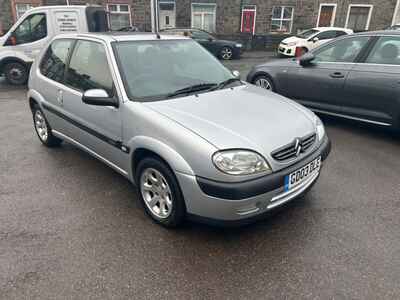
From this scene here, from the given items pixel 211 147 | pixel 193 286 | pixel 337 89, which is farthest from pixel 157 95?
pixel 337 89

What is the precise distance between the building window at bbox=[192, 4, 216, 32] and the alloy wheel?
18480mm

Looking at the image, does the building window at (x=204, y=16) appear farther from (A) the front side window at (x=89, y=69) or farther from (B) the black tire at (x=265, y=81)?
(A) the front side window at (x=89, y=69)

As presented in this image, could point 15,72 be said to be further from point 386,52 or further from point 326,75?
point 386,52

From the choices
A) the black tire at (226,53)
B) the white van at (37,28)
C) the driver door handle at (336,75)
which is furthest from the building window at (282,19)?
the driver door handle at (336,75)

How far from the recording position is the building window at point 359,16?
20188 mm

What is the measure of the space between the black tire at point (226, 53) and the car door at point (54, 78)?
11.9 metres

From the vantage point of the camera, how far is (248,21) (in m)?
19.7

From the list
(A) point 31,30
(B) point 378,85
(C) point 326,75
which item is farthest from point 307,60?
(A) point 31,30

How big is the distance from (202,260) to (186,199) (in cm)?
50

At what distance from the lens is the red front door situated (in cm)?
1949

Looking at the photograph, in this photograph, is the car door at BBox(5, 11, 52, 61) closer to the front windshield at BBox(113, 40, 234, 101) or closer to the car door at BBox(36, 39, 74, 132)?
the car door at BBox(36, 39, 74, 132)

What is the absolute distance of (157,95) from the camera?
9.45 ft

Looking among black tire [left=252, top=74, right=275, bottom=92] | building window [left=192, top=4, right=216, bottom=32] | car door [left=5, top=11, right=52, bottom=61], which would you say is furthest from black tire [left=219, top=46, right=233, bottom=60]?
black tire [left=252, top=74, right=275, bottom=92]

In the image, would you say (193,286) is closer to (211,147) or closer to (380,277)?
(211,147)
